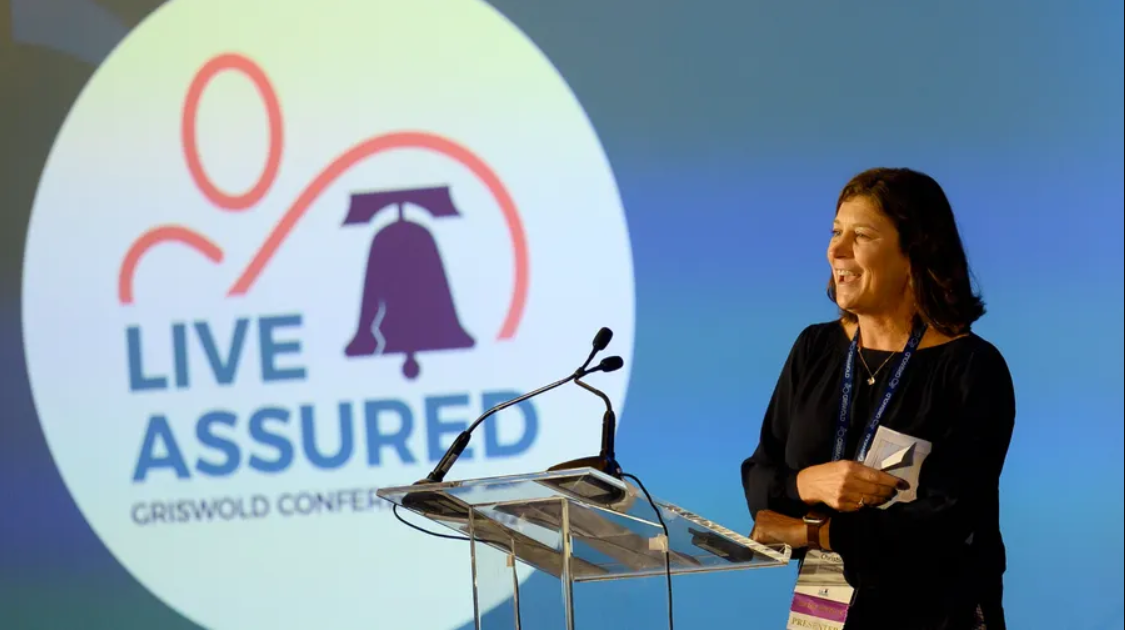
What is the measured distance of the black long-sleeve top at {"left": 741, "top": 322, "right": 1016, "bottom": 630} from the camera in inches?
101

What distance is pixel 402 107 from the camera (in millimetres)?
4410

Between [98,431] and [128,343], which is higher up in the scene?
[128,343]

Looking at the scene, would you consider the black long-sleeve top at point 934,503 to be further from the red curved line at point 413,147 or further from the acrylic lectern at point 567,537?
the red curved line at point 413,147

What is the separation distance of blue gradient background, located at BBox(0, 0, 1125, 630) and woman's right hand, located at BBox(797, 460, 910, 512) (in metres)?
1.45

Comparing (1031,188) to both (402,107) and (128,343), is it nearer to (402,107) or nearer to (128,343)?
(402,107)

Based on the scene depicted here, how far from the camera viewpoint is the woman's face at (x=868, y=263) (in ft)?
8.98

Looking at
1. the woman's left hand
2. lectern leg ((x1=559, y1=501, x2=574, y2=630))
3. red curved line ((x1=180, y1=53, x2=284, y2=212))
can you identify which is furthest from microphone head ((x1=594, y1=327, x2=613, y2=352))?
red curved line ((x1=180, y1=53, x2=284, y2=212))

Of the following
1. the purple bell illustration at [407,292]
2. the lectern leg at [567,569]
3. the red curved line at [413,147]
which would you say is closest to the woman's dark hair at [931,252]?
the lectern leg at [567,569]

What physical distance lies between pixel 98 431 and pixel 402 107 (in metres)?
1.56

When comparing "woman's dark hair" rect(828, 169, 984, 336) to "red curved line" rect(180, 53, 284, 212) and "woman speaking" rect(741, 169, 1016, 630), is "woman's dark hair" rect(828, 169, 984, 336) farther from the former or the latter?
"red curved line" rect(180, 53, 284, 212)

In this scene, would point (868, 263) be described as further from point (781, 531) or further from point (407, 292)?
point (407, 292)

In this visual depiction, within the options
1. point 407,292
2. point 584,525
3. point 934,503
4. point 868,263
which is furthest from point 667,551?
point 407,292

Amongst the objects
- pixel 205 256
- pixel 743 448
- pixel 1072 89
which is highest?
pixel 1072 89

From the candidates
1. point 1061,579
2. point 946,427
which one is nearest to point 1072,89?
point 1061,579
